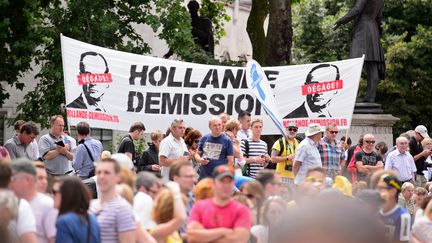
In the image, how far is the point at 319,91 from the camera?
17109mm

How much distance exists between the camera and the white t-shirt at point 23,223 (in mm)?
7137

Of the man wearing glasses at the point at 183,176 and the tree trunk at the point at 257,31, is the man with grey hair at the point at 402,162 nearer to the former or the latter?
the tree trunk at the point at 257,31

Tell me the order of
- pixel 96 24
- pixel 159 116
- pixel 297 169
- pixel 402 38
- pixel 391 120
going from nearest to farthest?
pixel 297 169 < pixel 159 116 < pixel 391 120 < pixel 96 24 < pixel 402 38

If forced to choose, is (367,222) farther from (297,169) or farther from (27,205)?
(297,169)

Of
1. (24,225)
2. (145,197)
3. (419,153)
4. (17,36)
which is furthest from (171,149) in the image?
(17,36)

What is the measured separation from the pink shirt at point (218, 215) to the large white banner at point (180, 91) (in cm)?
813

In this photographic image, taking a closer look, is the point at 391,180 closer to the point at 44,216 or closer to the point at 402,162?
the point at 44,216

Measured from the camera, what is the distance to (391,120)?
69.8ft

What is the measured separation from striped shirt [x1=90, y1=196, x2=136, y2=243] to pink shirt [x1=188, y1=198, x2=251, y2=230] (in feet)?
2.52

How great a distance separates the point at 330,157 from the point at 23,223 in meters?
7.65

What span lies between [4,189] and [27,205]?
0.19 metres

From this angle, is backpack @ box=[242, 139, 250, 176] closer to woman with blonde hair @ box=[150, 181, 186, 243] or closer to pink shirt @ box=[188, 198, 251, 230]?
pink shirt @ box=[188, 198, 251, 230]

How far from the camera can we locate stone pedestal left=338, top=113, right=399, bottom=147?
21.3 metres


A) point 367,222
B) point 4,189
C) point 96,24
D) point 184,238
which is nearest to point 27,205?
point 4,189
